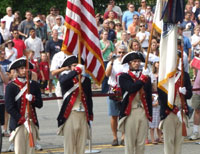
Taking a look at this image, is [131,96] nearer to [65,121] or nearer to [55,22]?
[65,121]

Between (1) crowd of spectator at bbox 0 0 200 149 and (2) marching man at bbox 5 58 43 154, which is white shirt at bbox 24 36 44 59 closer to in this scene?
(1) crowd of spectator at bbox 0 0 200 149

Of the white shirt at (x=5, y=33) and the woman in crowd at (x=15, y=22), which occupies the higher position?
the woman in crowd at (x=15, y=22)

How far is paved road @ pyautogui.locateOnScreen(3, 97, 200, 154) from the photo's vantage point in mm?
14786

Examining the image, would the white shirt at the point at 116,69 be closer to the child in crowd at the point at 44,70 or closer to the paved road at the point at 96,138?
the paved road at the point at 96,138

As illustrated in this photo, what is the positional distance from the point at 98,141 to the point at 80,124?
3319 millimetres

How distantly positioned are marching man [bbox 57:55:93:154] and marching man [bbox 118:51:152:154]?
67cm

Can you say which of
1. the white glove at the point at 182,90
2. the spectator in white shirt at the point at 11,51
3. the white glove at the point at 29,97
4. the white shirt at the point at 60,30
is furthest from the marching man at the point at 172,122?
the white shirt at the point at 60,30

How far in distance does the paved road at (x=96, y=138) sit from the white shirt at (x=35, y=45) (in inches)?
149

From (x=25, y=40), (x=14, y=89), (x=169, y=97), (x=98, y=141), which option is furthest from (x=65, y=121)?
(x=25, y=40)

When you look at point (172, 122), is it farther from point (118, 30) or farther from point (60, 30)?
point (60, 30)

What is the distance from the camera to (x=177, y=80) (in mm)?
13133

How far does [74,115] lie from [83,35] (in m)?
1.57

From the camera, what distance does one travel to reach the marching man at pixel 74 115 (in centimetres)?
1242

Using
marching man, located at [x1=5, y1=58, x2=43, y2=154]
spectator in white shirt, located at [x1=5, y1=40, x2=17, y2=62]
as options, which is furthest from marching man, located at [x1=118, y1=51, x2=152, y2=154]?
spectator in white shirt, located at [x1=5, y1=40, x2=17, y2=62]
